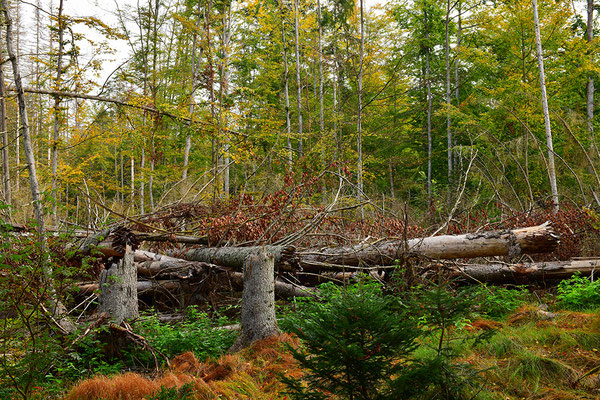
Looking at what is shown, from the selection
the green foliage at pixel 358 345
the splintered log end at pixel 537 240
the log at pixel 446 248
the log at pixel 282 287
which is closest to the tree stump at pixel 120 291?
the log at pixel 282 287

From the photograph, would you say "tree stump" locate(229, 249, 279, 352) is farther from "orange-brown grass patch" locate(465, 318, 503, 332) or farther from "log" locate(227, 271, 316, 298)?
"orange-brown grass patch" locate(465, 318, 503, 332)

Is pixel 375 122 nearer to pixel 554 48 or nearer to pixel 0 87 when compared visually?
pixel 554 48

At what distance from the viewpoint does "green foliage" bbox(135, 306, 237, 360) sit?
4345 millimetres

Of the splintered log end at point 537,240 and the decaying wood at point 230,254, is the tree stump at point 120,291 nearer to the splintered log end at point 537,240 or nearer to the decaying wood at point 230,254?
the decaying wood at point 230,254

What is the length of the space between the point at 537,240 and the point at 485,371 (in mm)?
2804

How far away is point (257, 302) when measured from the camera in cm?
447

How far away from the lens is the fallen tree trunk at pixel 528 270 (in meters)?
5.98

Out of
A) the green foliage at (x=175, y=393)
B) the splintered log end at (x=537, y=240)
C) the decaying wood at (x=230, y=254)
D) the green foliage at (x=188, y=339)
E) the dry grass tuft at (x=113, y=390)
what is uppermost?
the splintered log end at (x=537, y=240)

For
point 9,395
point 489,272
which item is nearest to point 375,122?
point 489,272

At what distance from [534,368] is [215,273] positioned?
4.30 metres

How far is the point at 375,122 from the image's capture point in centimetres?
2006

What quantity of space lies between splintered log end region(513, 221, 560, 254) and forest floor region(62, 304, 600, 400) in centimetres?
89

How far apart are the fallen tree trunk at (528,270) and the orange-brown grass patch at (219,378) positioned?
3287 mm

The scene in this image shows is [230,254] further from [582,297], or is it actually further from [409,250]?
[582,297]
